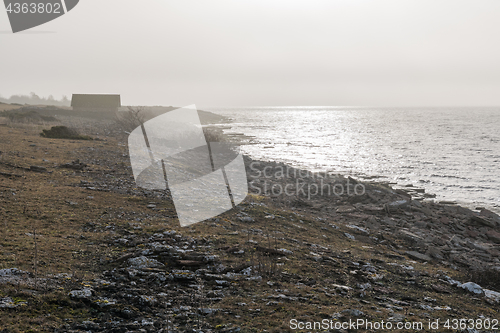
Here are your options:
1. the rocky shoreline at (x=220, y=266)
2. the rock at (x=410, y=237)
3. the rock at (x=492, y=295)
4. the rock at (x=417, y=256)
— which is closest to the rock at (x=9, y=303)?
the rocky shoreline at (x=220, y=266)

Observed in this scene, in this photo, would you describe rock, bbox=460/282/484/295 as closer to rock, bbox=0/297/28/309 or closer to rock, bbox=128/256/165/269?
rock, bbox=128/256/165/269

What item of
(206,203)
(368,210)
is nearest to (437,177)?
(368,210)

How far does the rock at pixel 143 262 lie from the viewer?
584 cm

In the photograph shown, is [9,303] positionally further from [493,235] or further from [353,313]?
[493,235]

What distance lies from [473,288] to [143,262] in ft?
24.1

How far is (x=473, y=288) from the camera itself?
23.3 feet

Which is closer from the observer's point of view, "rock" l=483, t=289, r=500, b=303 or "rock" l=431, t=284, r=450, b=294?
"rock" l=483, t=289, r=500, b=303

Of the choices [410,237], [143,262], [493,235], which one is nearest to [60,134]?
[143,262]

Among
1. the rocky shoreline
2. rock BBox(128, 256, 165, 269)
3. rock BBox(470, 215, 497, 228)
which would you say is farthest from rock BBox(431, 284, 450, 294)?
rock BBox(470, 215, 497, 228)

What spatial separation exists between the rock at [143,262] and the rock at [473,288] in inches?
270

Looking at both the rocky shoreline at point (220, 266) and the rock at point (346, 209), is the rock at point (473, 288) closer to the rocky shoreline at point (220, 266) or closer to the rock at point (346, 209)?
the rocky shoreline at point (220, 266)

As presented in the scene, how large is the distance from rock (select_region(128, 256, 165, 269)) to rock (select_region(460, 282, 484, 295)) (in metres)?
6.87

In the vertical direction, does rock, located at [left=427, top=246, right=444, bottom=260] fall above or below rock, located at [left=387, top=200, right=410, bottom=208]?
below

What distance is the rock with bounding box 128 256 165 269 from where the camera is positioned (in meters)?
5.84
